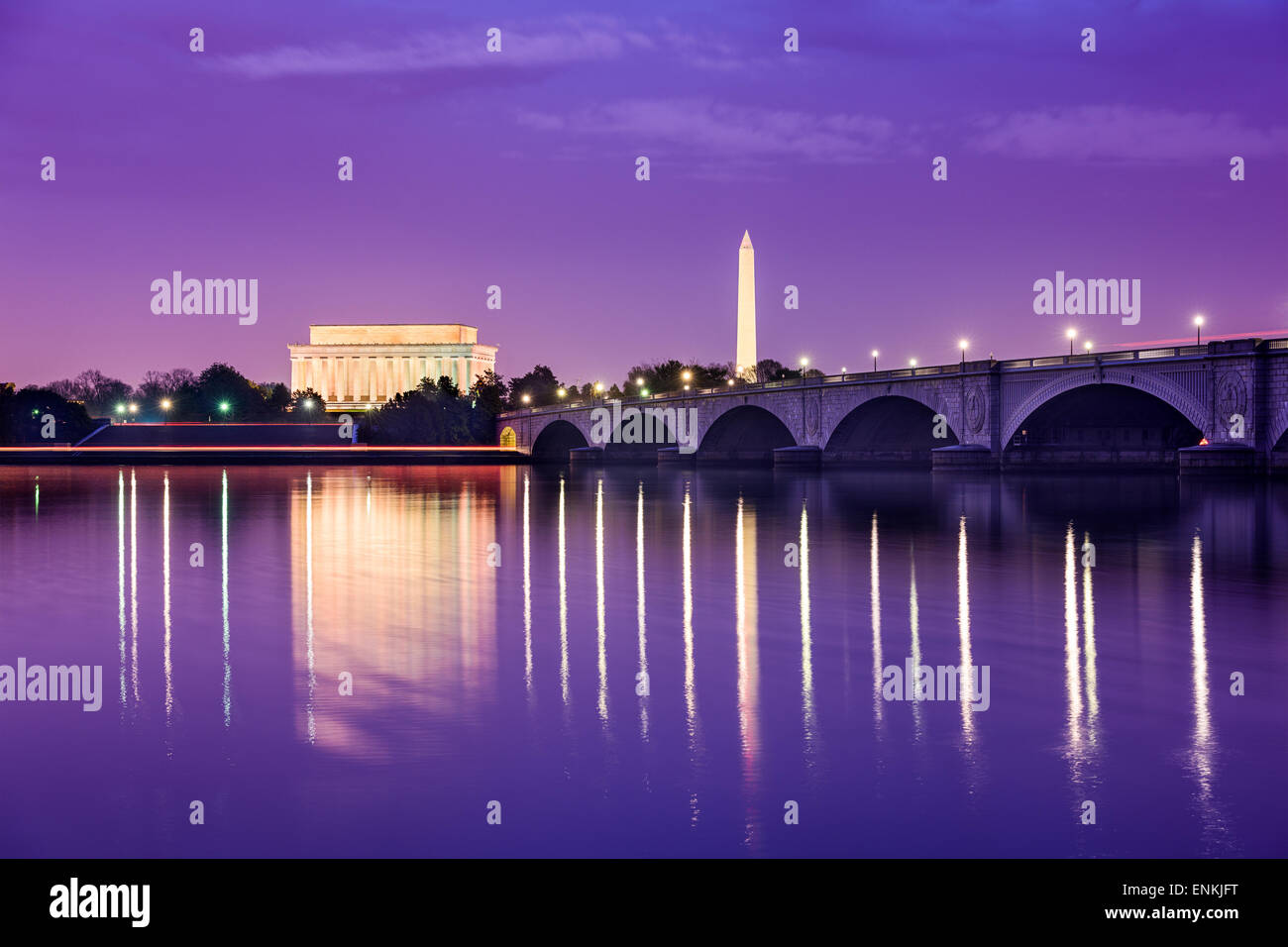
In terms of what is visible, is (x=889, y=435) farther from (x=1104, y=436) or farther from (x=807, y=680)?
(x=807, y=680)

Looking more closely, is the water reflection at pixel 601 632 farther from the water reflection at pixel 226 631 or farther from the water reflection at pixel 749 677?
the water reflection at pixel 226 631

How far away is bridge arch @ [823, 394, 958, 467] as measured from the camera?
96.5 meters

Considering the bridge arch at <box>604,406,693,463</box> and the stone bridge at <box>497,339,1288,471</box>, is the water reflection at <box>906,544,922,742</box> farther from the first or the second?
the bridge arch at <box>604,406,693,463</box>

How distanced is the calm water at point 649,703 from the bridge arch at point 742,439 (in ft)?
294

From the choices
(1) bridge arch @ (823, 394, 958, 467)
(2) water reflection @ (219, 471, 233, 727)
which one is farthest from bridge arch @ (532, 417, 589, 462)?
(2) water reflection @ (219, 471, 233, 727)

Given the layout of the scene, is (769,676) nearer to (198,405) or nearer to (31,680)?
(31,680)

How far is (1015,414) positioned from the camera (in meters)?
77.4

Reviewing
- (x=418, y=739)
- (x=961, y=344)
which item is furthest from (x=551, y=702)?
(x=961, y=344)

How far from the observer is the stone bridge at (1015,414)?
60.5 m

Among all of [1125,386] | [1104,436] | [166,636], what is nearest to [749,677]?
[166,636]

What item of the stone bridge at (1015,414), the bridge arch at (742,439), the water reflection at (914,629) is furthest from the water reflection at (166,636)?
the bridge arch at (742,439)

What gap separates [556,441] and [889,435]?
7047cm

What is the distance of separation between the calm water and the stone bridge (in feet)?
119

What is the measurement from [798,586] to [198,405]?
612 ft
